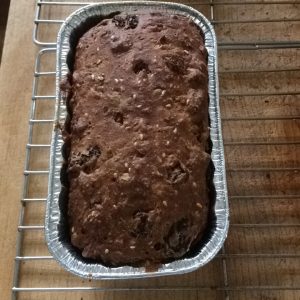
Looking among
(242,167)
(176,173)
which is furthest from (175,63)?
(242,167)

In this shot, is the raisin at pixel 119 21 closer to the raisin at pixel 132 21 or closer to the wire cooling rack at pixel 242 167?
the raisin at pixel 132 21

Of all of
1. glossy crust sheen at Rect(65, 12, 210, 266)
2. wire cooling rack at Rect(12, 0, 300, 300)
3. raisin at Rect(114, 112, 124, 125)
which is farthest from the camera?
wire cooling rack at Rect(12, 0, 300, 300)

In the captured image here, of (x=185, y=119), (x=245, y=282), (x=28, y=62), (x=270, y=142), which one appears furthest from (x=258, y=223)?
(x=28, y=62)

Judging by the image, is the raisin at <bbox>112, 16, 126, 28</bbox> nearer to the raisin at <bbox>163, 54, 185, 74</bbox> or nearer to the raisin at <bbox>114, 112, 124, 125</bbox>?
the raisin at <bbox>163, 54, 185, 74</bbox>

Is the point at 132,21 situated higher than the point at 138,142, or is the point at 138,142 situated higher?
the point at 132,21

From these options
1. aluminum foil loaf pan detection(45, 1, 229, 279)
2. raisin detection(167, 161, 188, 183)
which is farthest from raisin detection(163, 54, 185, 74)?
raisin detection(167, 161, 188, 183)

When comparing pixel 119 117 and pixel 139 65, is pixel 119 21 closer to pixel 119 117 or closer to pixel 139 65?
pixel 139 65
